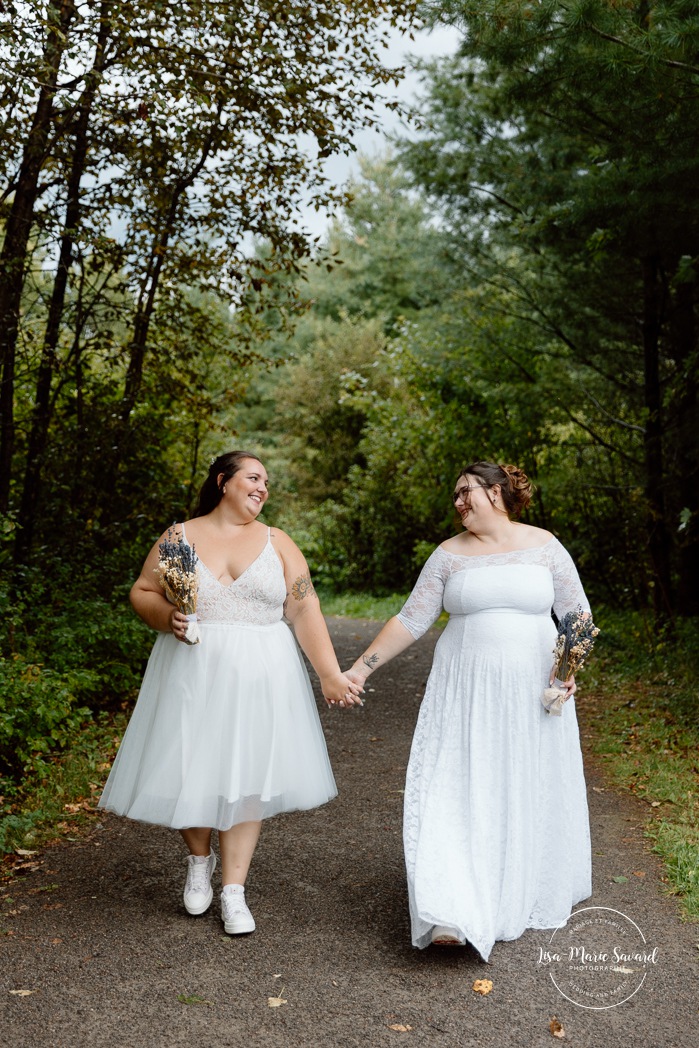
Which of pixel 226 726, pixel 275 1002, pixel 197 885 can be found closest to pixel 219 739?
pixel 226 726

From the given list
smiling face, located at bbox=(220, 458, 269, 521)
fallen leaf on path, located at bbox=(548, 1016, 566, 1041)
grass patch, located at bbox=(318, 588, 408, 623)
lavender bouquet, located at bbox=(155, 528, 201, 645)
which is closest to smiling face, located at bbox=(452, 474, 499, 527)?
smiling face, located at bbox=(220, 458, 269, 521)

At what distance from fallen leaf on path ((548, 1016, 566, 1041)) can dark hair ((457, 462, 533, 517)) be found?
195cm

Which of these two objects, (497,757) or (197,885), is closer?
(497,757)

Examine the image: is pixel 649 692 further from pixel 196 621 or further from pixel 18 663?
pixel 196 621

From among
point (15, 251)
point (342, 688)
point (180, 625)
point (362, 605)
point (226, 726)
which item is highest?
point (15, 251)

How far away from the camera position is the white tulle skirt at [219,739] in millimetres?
3945

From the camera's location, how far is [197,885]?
13.8 ft

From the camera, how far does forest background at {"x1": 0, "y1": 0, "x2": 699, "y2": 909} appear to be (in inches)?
268

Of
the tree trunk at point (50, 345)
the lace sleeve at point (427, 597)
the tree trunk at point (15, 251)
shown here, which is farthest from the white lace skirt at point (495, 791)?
the tree trunk at point (50, 345)

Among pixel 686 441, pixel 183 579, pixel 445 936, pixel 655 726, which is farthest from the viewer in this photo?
pixel 686 441

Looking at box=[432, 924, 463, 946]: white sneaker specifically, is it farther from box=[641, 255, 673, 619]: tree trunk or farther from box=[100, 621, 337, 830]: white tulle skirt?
box=[641, 255, 673, 619]: tree trunk

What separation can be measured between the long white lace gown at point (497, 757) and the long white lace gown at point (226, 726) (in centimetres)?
51

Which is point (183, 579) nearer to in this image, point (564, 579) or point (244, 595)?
point (244, 595)

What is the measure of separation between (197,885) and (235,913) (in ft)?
0.85
